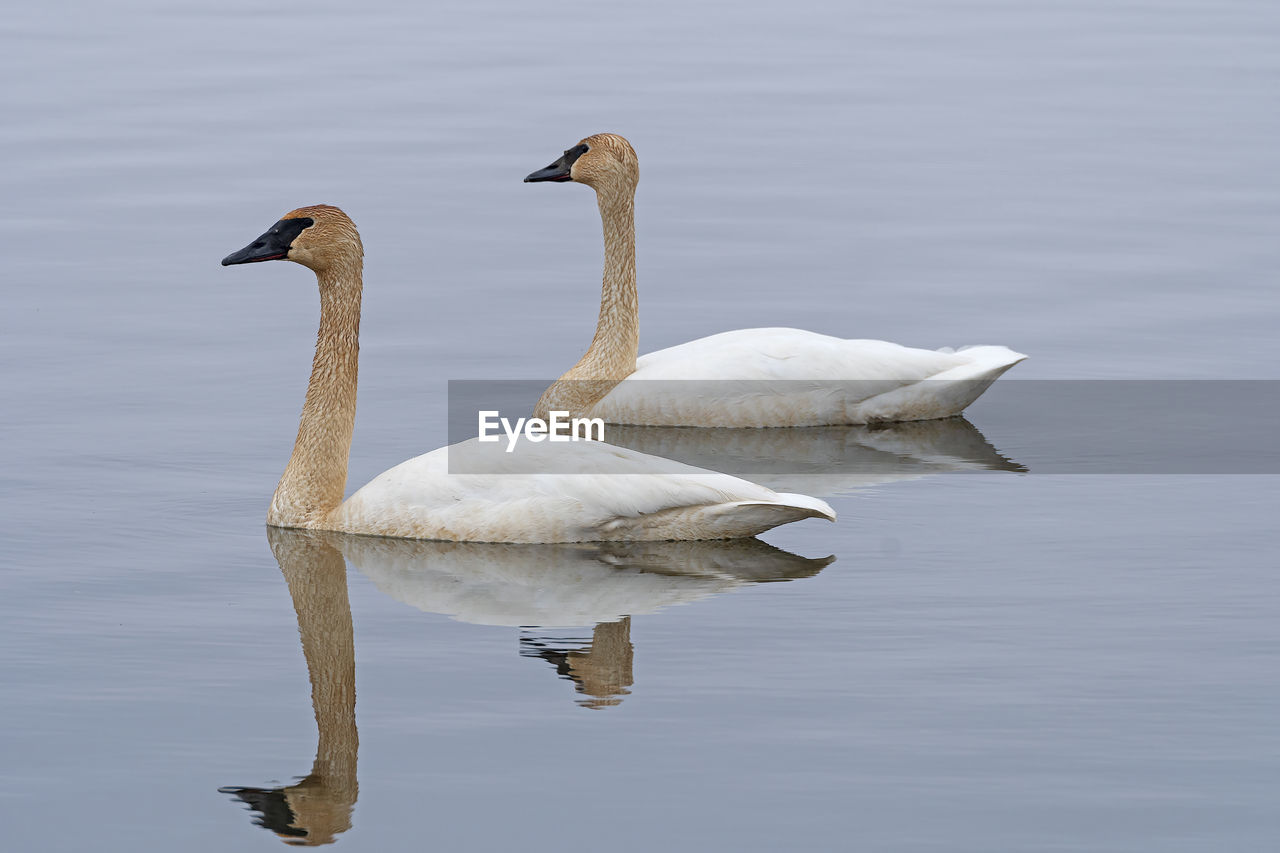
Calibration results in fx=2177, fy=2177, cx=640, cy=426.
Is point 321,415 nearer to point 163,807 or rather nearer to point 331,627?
point 331,627

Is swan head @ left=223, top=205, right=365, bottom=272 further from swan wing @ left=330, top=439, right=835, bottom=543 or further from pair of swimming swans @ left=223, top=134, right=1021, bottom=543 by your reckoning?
swan wing @ left=330, top=439, right=835, bottom=543

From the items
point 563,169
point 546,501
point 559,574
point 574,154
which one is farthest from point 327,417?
point 574,154

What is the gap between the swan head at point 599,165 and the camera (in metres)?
14.9

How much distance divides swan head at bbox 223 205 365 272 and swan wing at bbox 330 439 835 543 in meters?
1.35

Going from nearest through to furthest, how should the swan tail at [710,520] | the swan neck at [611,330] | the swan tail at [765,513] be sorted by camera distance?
the swan tail at [765,513] < the swan tail at [710,520] < the swan neck at [611,330]

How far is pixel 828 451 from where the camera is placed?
13.3 meters

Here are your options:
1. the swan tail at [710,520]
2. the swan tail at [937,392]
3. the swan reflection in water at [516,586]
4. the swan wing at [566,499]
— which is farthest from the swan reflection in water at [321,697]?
the swan tail at [937,392]

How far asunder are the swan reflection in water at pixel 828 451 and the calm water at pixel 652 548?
77 millimetres

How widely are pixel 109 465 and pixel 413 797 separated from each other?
553cm

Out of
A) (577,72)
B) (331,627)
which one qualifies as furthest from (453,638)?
(577,72)

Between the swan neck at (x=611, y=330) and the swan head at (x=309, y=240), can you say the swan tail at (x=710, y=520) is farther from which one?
the swan neck at (x=611, y=330)

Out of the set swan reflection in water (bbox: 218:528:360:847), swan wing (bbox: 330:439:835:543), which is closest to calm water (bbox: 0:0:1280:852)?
swan reflection in water (bbox: 218:528:360:847)

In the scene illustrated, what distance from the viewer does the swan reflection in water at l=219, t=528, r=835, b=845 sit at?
8711mm

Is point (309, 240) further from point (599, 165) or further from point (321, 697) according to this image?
point (599, 165)
